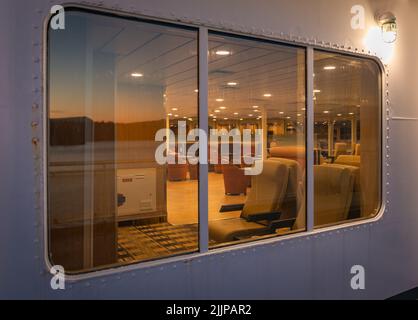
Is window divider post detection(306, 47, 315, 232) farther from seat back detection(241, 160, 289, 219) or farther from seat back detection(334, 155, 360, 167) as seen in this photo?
seat back detection(334, 155, 360, 167)

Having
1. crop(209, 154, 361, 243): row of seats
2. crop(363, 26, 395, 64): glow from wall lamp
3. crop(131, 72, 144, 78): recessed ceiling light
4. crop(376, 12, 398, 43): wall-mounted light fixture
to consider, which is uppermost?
crop(376, 12, 398, 43): wall-mounted light fixture

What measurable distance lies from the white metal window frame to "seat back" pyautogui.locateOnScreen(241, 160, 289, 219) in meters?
0.65

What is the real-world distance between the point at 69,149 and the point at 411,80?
2.66m

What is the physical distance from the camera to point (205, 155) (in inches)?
80.2

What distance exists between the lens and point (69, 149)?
1.71 meters

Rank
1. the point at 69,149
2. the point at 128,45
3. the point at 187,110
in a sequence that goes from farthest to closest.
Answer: the point at 187,110, the point at 128,45, the point at 69,149

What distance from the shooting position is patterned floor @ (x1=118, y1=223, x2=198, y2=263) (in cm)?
195

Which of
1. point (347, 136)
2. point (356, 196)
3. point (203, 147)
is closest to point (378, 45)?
point (347, 136)

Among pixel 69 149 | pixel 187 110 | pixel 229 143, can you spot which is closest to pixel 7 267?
pixel 69 149

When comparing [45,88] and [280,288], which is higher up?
[45,88]

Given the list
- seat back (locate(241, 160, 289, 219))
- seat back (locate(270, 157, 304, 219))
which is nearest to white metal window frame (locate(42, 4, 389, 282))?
seat back (locate(270, 157, 304, 219))

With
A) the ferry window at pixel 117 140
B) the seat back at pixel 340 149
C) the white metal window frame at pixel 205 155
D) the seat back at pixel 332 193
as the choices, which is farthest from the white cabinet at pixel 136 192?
the seat back at pixel 340 149

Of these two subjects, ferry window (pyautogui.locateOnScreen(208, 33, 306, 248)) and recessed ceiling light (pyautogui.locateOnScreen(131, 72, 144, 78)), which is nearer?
recessed ceiling light (pyautogui.locateOnScreen(131, 72, 144, 78))

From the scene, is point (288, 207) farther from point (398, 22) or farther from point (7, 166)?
point (7, 166)
